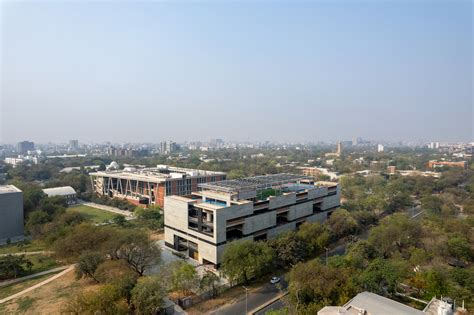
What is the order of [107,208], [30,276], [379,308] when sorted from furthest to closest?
1. [107,208]
2. [30,276]
3. [379,308]

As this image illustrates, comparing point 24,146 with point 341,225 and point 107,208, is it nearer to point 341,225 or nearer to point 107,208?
point 107,208

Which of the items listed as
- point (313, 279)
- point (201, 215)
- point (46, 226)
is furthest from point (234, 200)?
point (46, 226)

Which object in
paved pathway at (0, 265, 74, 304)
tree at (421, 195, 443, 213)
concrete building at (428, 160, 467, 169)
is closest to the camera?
paved pathway at (0, 265, 74, 304)

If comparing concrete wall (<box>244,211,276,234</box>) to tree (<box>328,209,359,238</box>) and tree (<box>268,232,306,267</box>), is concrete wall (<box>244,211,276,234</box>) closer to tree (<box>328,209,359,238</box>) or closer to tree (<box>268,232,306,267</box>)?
tree (<box>268,232,306,267</box>)

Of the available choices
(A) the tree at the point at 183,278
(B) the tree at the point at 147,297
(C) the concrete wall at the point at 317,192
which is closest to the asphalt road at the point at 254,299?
(A) the tree at the point at 183,278

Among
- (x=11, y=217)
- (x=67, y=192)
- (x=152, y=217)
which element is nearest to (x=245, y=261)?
(x=152, y=217)

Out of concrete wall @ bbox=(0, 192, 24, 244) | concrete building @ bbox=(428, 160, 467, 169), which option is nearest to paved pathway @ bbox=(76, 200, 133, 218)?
concrete wall @ bbox=(0, 192, 24, 244)
